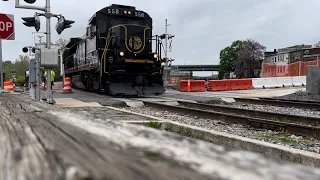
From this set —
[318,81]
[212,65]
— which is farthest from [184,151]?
[212,65]

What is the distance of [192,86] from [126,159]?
2081 centimetres

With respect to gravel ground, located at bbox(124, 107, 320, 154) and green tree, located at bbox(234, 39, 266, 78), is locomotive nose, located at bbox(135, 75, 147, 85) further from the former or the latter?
green tree, located at bbox(234, 39, 266, 78)

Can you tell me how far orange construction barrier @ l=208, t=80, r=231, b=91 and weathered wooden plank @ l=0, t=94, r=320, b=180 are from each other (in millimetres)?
20767

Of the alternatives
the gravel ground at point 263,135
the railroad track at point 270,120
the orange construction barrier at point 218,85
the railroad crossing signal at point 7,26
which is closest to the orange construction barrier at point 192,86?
the orange construction barrier at point 218,85

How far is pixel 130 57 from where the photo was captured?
13.7 metres

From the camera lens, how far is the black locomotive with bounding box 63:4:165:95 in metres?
13.4

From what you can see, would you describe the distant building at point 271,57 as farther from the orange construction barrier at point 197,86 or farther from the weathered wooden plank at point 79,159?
the weathered wooden plank at point 79,159

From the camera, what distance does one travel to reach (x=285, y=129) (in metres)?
6.25

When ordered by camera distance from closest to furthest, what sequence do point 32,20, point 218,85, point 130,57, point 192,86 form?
point 32,20
point 130,57
point 192,86
point 218,85

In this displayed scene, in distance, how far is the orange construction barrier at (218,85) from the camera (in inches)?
864

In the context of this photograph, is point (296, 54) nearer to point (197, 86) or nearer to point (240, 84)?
point (240, 84)

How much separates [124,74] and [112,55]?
102 cm

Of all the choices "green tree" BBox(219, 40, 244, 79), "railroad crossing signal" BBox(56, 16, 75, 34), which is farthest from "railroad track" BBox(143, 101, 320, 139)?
"green tree" BBox(219, 40, 244, 79)

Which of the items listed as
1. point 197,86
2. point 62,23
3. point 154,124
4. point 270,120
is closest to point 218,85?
point 197,86
